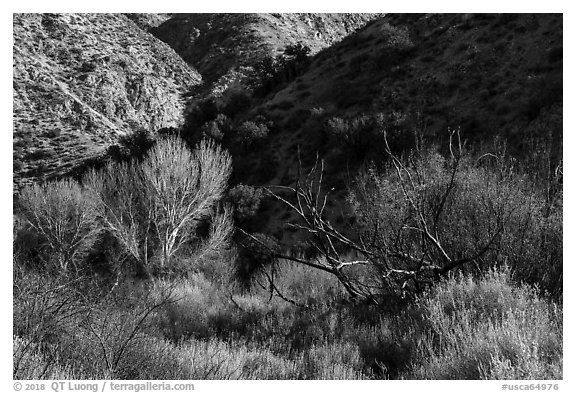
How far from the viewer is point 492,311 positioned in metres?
4.18

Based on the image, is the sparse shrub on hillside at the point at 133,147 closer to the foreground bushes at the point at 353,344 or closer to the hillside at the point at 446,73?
the hillside at the point at 446,73

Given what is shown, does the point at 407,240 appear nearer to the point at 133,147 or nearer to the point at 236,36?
the point at 133,147

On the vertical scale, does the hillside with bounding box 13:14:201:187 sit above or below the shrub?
below

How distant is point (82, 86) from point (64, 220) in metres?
20.7

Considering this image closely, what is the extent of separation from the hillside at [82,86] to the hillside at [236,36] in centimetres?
490

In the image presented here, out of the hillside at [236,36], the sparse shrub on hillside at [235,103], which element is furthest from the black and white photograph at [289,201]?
the hillside at [236,36]

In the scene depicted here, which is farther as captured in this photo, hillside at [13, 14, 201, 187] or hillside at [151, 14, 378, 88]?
hillside at [151, 14, 378, 88]

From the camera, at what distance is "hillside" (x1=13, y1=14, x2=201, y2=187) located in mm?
33969

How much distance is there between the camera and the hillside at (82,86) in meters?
34.0

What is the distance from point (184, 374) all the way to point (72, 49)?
44.9 m

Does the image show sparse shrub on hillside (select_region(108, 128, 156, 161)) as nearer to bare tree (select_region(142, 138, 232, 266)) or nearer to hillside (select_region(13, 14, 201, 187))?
hillside (select_region(13, 14, 201, 187))

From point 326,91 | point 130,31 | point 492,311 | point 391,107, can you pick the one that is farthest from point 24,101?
point 492,311

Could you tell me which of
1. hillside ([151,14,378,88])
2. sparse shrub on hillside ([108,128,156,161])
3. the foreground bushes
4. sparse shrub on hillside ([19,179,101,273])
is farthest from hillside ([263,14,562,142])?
hillside ([151,14,378,88])

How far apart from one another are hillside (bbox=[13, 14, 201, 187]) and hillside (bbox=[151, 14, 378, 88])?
4.90m
